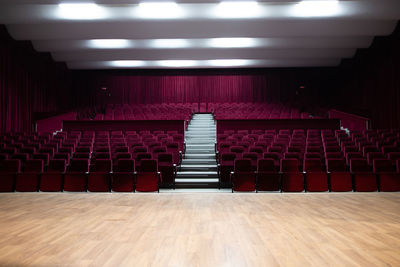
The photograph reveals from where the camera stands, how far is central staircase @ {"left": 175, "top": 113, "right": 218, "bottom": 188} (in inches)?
152

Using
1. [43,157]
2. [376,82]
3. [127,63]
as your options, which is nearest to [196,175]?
[43,157]

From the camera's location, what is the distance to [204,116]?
7.80 metres

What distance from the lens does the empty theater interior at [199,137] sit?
1794 millimetres

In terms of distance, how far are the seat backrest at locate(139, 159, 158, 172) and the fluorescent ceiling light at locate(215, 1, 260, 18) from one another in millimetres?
2447

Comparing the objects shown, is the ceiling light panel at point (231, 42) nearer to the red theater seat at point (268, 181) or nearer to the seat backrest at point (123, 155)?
the seat backrest at point (123, 155)

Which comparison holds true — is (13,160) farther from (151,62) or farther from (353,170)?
(151,62)

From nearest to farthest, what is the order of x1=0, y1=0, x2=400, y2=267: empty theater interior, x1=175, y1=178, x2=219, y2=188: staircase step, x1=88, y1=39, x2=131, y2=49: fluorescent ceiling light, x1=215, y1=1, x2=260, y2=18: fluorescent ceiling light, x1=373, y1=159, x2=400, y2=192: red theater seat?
x1=0, y1=0, x2=400, y2=267: empty theater interior → x1=373, y1=159, x2=400, y2=192: red theater seat → x1=175, y1=178, x2=219, y2=188: staircase step → x1=215, y1=1, x2=260, y2=18: fluorescent ceiling light → x1=88, y1=39, x2=131, y2=49: fluorescent ceiling light

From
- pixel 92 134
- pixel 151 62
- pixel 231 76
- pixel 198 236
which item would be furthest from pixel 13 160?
pixel 231 76

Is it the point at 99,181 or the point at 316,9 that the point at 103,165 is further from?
the point at 316,9

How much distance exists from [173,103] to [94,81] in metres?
2.07

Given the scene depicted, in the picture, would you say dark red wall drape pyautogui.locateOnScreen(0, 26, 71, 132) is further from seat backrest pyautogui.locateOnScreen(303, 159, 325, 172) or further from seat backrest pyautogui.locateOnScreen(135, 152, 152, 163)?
seat backrest pyautogui.locateOnScreen(303, 159, 325, 172)

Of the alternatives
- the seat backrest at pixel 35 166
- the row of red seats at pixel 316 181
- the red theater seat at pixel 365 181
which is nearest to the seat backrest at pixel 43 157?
the seat backrest at pixel 35 166

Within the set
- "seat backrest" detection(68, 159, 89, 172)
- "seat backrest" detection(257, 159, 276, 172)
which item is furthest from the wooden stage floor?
"seat backrest" detection(68, 159, 89, 172)

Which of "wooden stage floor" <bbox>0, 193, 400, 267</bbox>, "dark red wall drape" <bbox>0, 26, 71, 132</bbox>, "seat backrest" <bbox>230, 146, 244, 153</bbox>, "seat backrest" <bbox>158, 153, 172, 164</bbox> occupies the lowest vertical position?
"wooden stage floor" <bbox>0, 193, 400, 267</bbox>
